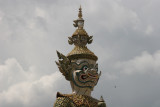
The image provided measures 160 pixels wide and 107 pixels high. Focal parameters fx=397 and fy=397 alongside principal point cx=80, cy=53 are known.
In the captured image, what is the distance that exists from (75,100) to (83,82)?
1243mm

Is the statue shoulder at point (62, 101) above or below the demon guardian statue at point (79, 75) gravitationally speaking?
below

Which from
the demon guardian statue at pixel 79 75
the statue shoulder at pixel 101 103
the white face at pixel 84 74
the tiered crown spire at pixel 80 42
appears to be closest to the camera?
the statue shoulder at pixel 101 103

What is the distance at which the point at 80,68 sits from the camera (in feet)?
80.5

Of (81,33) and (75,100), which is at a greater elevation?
(81,33)

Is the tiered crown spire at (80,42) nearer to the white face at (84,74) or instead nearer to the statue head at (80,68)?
the statue head at (80,68)

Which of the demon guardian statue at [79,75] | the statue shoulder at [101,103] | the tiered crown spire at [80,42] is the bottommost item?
the statue shoulder at [101,103]

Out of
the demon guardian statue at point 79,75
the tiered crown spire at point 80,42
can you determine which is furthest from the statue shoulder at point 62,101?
the tiered crown spire at point 80,42

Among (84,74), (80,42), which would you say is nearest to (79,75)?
(84,74)

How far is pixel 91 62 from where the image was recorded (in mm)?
25078

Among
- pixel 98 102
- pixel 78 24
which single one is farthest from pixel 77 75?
pixel 78 24

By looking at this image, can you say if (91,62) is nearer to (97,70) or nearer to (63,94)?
(97,70)

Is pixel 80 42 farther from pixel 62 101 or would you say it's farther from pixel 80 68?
pixel 62 101

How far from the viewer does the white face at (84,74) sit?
24305 mm

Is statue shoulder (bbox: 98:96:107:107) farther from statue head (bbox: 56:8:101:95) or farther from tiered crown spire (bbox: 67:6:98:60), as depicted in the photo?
tiered crown spire (bbox: 67:6:98:60)
